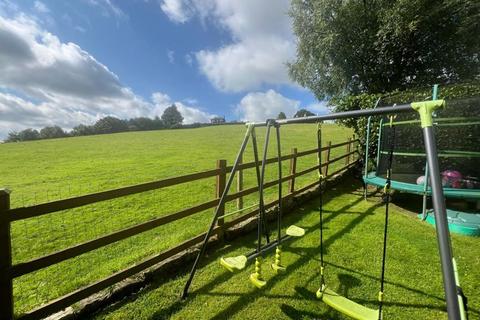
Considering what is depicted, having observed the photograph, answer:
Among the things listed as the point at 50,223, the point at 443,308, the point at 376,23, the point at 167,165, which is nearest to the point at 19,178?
the point at 167,165

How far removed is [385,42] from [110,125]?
4803cm

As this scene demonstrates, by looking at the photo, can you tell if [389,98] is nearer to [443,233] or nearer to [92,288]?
[443,233]

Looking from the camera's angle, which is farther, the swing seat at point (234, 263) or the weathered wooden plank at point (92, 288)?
the swing seat at point (234, 263)

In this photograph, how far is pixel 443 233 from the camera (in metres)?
1.32

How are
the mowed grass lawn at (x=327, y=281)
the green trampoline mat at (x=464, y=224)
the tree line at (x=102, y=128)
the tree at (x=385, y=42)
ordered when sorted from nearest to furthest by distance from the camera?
the mowed grass lawn at (x=327, y=281)
the green trampoline mat at (x=464, y=224)
the tree at (x=385, y=42)
the tree line at (x=102, y=128)

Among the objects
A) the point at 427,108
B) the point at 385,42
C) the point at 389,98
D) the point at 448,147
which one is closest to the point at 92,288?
the point at 427,108

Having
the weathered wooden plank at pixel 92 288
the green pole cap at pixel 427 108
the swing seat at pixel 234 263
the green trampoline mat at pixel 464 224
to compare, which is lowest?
the green trampoline mat at pixel 464 224

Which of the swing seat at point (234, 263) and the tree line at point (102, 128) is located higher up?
the tree line at point (102, 128)

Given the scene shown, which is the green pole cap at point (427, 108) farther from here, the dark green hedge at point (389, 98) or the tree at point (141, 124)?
the tree at point (141, 124)

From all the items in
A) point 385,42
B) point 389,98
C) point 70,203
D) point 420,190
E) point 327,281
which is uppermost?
point 385,42

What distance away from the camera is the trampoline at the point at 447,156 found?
5.20 metres

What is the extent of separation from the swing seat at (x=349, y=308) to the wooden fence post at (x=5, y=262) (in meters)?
2.85

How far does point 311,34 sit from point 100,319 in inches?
491

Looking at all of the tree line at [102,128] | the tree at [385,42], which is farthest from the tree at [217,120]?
the tree at [385,42]
